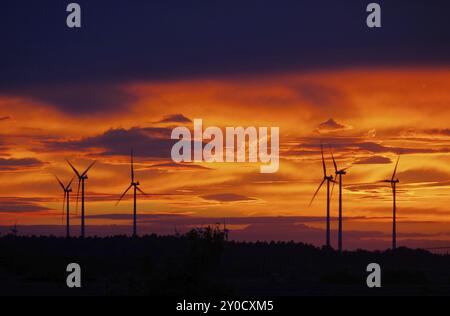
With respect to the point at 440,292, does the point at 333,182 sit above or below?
above

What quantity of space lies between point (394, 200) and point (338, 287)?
128ft

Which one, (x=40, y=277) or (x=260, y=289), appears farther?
(x=40, y=277)

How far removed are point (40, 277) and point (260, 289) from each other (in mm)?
28978

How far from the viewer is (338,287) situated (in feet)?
414

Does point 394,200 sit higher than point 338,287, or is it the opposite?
point 394,200

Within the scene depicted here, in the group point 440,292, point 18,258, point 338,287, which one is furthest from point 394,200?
point 18,258
